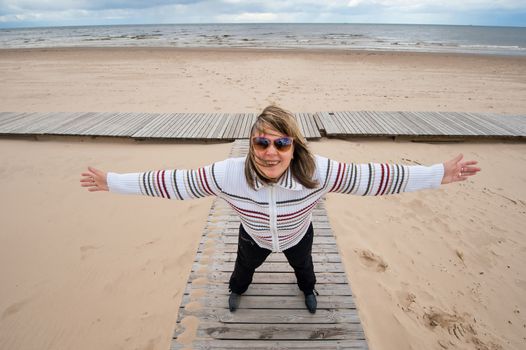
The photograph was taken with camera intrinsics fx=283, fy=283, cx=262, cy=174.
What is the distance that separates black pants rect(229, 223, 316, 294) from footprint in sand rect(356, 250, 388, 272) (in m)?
1.34

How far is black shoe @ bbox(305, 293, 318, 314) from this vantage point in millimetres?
2562

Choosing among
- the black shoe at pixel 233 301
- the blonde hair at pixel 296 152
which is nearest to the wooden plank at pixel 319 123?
the black shoe at pixel 233 301

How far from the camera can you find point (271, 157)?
5.25 feet

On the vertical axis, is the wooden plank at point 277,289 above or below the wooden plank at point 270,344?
→ above

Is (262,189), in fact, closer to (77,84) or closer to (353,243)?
(353,243)

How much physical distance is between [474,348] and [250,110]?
27.8ft

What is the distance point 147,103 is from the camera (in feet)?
35.5

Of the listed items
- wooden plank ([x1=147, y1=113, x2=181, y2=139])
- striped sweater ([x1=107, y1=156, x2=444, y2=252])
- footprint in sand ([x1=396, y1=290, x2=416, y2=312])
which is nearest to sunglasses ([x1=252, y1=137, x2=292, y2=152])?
striped sweater ([x1=107, y1=156, x2=444, y2=252])

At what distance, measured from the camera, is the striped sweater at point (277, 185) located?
5.49ft

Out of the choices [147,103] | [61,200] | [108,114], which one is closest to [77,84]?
[147,103]

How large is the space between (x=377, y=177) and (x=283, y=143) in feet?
1.95

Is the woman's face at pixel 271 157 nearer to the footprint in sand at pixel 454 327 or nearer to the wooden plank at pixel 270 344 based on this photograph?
the wooden plank at pixel 270 344

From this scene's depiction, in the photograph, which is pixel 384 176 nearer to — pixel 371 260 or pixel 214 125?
pixel 371 260

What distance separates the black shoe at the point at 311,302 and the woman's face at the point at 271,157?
1525 mm
